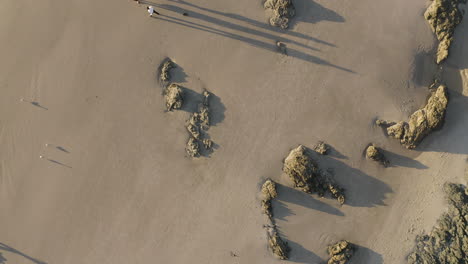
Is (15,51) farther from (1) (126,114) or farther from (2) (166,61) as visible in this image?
(2) (166,61)

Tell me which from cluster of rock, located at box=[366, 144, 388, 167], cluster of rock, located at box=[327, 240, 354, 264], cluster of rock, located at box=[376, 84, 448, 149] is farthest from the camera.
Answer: cluster of rock, located at box=[327, 240, 354, 264]

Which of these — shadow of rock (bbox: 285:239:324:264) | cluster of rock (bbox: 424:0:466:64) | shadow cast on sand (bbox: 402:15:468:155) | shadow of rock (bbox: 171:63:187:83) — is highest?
cluster of rock (bbox: 424:0:466:64)

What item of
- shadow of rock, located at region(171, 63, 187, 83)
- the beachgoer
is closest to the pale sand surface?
shadow of rock, located at region(171, 63, 187, 83)

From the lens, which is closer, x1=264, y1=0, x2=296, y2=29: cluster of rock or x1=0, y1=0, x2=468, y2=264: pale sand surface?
x1=264, y1=0, x2=296, y2=29: cluster of rock

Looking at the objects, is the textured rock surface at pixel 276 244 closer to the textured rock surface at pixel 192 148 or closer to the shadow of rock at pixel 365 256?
the shadow of rock at pixel 365 256

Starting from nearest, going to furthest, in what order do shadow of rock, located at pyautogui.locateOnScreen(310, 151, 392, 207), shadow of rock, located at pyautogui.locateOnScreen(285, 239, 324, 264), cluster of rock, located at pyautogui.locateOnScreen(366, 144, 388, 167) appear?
1. cluster of rock, located at pyautogui.locateOnScreen(366, 144, 388, 167)
2. shadow of rock, located at pyautogui.locateOnScreen(310, 151, 392, 207)
3. shadow of rock, located at pyautogui.locateOnScreen(285, 239, 324, 264)

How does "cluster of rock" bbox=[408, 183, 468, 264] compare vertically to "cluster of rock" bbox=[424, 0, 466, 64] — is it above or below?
below

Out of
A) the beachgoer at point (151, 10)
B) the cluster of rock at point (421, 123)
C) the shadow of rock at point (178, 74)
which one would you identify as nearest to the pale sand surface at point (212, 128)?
the shadow of rock at point (178, 74)

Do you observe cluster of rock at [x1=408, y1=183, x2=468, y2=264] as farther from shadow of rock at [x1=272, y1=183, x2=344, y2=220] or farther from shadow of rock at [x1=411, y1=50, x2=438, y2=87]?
shadow of rock at [x1=411, y1=50, x2=438, y2=87]
